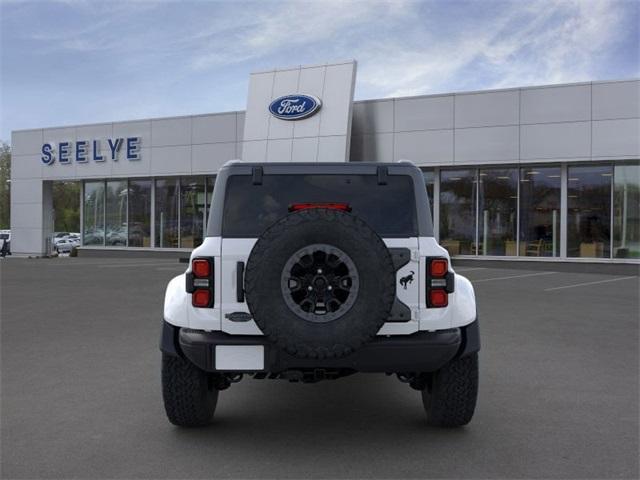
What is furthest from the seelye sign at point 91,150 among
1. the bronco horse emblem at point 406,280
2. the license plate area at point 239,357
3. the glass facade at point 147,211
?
the bronco horse emblem at point 406,280

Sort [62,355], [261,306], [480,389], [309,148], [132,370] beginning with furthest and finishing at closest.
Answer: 1. [309,148]
2. [62,355]
3. [132,370]
4. [480,389]
5. [261,306]

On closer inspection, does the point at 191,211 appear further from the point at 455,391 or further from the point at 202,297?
the point at 455,391

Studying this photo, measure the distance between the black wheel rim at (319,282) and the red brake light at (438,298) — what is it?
2.15ft

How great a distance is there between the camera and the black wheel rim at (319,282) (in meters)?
3.62

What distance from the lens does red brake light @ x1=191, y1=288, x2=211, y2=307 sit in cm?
402

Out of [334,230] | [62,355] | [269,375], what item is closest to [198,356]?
[269,375]

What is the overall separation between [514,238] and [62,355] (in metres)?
19.3

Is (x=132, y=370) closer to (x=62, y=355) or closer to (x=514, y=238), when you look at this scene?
(x=62, y=355)

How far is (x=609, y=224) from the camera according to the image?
72.8ft

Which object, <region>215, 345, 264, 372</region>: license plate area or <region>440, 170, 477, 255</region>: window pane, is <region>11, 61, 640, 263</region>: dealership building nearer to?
<region>440, 170, 477, 255</region>: window pane

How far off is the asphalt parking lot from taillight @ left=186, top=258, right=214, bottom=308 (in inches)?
38.7

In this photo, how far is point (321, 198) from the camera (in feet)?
14.6

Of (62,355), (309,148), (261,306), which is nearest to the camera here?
(261,306)

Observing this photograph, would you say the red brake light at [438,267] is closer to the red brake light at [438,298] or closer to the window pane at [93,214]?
the red brake light at [438,298]
